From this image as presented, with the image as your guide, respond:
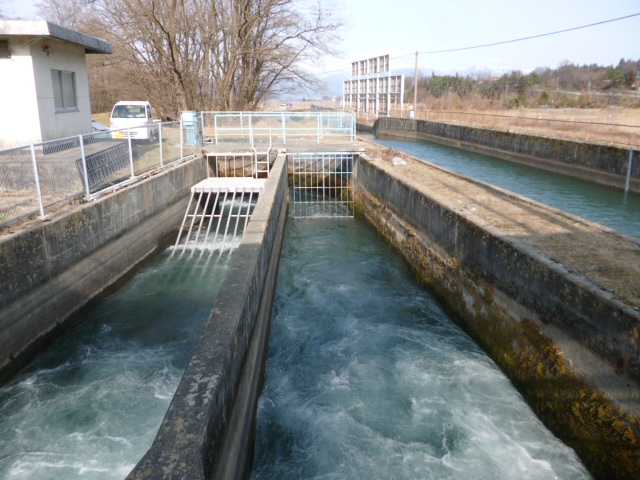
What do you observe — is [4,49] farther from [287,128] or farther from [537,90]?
[537,90]

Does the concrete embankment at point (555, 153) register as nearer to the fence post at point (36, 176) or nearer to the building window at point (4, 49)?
the fence post at point (36, 176)

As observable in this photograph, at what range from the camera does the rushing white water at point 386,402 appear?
566cm

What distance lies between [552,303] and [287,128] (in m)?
16.4

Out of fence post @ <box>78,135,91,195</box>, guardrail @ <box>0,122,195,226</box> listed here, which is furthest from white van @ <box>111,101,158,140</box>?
fence post @ <box>78,135,91,195</box>

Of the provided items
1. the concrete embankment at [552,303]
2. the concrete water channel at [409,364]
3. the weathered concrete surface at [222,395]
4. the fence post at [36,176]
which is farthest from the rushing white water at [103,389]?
the concrete embankment at [552,303]

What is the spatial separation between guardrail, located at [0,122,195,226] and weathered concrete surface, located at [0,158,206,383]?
1.45 ft

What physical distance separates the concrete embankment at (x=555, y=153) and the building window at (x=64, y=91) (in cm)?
1844

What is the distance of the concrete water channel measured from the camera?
490cm

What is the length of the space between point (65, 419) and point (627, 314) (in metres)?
6.60

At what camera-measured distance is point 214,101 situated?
105 feet

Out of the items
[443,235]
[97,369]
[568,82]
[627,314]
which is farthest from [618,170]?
[568,82]

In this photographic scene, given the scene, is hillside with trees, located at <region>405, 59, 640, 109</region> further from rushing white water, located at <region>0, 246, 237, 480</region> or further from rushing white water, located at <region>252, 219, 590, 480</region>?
rushing white water, located at <region>0, 246, 237, 480</region>

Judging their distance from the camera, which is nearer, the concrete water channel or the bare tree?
the concrete water channel

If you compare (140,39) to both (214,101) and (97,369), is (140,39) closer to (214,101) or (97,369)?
(214,101)
